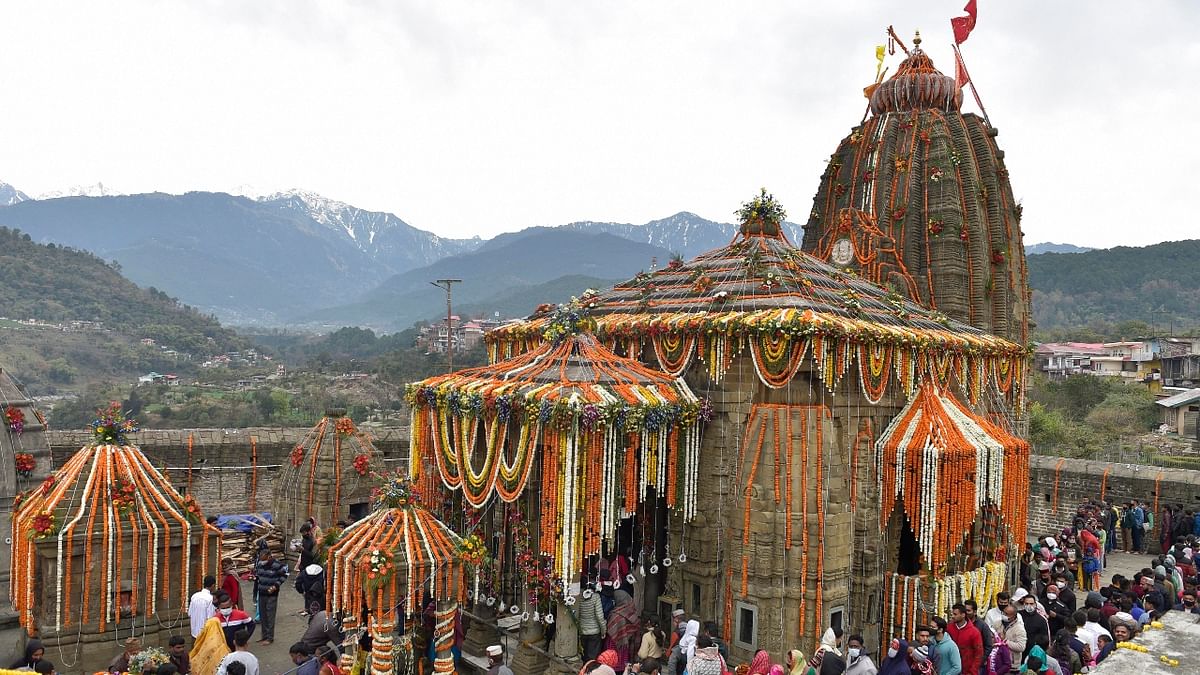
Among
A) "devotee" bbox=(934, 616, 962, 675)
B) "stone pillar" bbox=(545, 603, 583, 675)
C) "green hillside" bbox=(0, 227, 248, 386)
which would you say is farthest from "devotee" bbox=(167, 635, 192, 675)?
"green hillside" bbox=(0, 227, 248, 386)

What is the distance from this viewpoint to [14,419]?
13133 millimetres

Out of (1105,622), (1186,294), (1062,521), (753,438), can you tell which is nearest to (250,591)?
(753,438)

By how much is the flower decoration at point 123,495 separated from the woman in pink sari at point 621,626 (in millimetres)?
6913

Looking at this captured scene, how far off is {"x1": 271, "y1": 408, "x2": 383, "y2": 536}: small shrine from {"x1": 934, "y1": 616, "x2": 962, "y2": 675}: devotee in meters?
12.2

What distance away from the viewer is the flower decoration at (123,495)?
11.2 m

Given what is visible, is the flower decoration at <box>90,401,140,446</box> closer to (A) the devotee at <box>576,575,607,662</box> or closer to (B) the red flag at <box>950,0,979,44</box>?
(A) the devotee at <box>576,575,607,662</box>

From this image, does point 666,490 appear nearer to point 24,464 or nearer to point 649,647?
point 649,647

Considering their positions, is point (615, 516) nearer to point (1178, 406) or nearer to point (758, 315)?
point (758, 315)

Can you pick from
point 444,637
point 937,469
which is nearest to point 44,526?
point 444,637

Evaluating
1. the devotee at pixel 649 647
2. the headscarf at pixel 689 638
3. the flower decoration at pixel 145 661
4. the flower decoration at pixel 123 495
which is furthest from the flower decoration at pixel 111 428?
the headscarf at pixel 689 638

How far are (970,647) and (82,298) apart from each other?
9217 cm

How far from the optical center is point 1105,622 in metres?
9.86

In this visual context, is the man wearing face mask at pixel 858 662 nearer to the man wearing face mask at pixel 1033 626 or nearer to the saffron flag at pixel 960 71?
the man wearing face mask at pixel 1033 626

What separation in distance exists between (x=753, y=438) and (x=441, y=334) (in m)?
85.4
